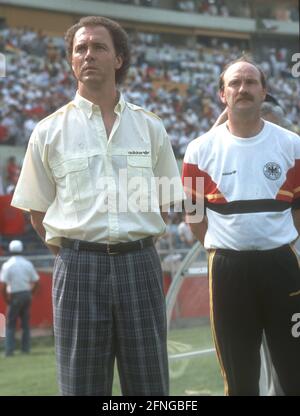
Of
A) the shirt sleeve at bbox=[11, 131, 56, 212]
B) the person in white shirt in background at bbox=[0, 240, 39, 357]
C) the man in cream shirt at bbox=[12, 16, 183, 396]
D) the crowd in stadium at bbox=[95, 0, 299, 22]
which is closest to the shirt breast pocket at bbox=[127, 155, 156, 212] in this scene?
the man in cream shirt at bbox=[12, 16, 183, 396]

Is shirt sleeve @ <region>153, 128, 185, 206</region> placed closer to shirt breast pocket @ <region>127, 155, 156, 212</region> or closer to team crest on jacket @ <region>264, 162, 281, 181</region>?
shirt breast pocket @ <region>127, 155, 156, 212</region>

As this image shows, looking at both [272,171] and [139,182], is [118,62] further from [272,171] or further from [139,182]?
[272,171]

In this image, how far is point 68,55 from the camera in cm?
334

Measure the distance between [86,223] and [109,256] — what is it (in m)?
0.15

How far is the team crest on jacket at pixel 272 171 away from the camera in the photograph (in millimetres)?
3426

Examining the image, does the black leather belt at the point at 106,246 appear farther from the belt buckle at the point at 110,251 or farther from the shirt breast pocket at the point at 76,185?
the shirt breast pocket at the point at 76,185

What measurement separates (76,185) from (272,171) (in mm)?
886

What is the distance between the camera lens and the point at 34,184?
125 inches

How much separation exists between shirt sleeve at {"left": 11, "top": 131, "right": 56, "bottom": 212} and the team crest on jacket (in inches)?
35.3

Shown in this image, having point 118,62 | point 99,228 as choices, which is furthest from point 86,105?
point 99,228

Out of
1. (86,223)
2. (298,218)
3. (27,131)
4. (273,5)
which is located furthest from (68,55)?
(273,5)

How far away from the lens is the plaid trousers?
296 cm

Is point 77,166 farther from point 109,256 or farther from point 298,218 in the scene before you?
point 298,218
